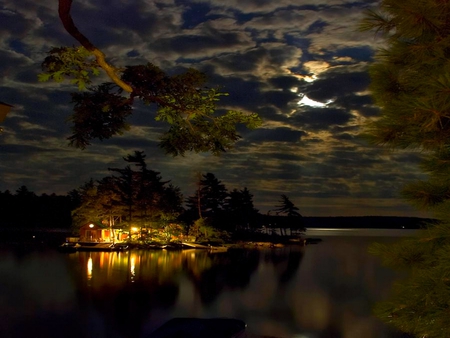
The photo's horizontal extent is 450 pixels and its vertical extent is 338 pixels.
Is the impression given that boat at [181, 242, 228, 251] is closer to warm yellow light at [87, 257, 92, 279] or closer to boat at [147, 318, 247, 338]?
warm yellow light at [87, 257, 92, 279]

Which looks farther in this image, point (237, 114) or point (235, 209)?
point (235, 209)

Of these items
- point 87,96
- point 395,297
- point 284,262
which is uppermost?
point 87,96

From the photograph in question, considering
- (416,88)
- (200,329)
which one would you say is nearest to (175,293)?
(200,329)

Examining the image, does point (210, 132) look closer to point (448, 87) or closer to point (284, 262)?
point (448, 87)

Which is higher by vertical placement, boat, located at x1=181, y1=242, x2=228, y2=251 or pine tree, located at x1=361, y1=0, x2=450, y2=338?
pine tree, located at x1=361, y1=0, x2=450, y2=338

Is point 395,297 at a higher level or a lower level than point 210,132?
lower

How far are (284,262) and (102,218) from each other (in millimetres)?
23093

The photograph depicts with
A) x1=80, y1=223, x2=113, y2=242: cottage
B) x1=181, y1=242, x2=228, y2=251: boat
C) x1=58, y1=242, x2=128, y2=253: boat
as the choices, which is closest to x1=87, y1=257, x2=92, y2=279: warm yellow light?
x1=58, y1=242, x2=128, y2=253: boat

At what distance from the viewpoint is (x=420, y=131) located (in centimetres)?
222

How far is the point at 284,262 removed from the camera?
5897cm

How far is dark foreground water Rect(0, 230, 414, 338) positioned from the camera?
24.1 meters

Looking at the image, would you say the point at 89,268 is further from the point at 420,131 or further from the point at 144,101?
the point at 420,131

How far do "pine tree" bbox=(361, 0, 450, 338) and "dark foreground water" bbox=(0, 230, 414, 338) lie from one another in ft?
68.9

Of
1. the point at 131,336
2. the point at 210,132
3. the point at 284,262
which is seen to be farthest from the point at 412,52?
the point at 284,262
